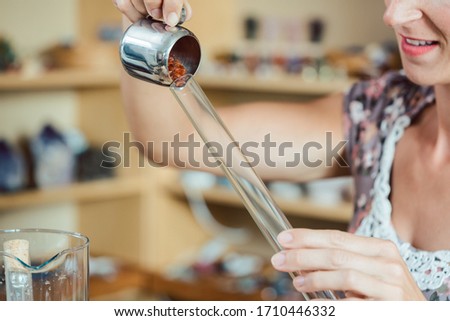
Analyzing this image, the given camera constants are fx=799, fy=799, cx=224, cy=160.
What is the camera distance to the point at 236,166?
762mm

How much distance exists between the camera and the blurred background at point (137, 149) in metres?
2.31

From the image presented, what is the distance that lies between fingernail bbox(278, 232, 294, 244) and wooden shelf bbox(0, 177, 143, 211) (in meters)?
1.62

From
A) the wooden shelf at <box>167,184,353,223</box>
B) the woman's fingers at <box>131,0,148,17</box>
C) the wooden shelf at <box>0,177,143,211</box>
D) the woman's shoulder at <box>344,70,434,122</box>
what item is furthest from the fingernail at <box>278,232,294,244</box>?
the wooden shelf at <box>0,177,143,211</box>

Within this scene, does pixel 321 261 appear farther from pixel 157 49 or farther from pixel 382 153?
pixel 382 153

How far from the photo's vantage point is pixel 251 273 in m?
2.47

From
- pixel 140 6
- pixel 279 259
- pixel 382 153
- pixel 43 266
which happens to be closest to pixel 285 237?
pixel 279 259

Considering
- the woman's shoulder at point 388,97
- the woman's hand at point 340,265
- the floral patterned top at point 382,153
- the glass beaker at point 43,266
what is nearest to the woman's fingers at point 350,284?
the woman's hand at point 340,265

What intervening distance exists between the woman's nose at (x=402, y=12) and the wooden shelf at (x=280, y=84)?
1.17 meters

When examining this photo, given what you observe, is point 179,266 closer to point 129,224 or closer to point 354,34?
point 129,224

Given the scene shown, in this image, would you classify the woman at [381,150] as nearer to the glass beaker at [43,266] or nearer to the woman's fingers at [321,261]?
the woman's fingers at [321,261]

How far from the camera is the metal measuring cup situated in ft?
2.59

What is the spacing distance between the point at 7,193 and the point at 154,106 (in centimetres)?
116

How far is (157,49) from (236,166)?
0.46ft

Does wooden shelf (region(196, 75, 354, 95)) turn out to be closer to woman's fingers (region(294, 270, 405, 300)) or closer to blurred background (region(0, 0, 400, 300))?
blurred background (region(0, 0, 400, 300))
